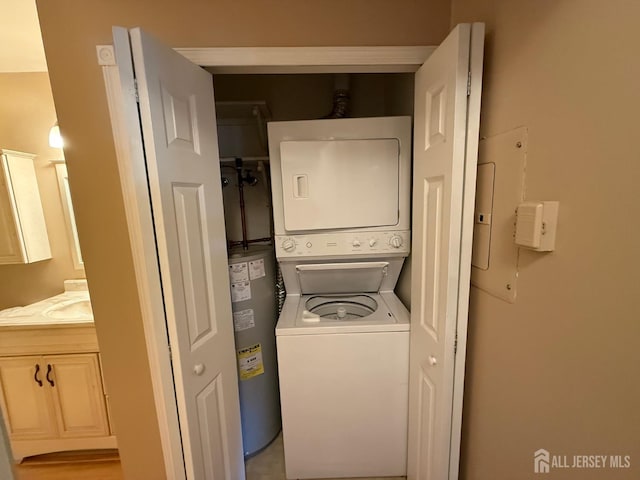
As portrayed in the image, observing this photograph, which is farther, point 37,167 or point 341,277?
point 37,167

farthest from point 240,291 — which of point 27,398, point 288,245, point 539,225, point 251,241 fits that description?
point 27,398

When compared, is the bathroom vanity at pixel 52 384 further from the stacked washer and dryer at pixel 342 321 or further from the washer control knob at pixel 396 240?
the washer control knob at pixel 396 240

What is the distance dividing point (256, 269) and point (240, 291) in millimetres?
155

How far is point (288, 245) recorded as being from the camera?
151 cm

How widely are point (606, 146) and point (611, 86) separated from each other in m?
0.12

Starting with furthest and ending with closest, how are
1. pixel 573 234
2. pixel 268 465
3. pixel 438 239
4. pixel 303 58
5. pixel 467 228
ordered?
1. pixel 268 465
2. pixel 303 58
3. pixel 438 239
4. pixel 467 228
5. pixel 573 234

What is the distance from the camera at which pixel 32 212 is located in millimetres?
1981

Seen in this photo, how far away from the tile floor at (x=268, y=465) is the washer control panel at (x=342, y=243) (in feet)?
4.45

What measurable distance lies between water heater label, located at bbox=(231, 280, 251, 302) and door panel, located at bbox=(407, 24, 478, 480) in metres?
0.92

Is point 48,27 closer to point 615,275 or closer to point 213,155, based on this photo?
point 213,155

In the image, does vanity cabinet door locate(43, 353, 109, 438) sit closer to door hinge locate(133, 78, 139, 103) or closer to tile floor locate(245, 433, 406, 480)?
tile floor locate(245, 433, 406, 480)

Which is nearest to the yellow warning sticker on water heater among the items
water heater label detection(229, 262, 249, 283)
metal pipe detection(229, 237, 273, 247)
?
water heater label detection(229, 262, 249, 283)

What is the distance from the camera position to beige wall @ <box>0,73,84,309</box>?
196 centimetres

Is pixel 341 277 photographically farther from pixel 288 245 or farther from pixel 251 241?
pixel 251 241
